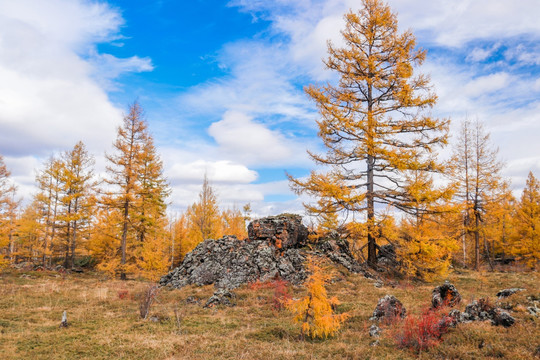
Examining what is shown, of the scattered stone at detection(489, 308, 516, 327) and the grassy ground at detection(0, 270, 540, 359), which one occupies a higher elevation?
the scattered stone at detection(489, 308, 516, 327)

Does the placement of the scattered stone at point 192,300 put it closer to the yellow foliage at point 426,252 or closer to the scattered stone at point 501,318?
the scattered stone at point 501,318

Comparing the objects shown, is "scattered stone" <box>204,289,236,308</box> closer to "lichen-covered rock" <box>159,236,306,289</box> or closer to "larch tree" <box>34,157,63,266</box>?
"lichen-covered rock" <box>159,236,306,289</box>

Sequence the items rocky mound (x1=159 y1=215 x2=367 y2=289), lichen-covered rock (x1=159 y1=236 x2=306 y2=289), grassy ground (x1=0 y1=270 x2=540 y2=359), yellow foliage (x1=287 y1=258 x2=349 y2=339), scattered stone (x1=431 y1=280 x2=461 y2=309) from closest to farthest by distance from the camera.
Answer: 1. grassy ground (x1=0 y1=270 x2=540 y2=359)
2. yellow foliage (x1=287 y1=258 x2=349 y2=339)
3. scattered stone (x1=431 y1=280 x2=461 y2=309)
4. lichen-covered rock (x1=159 y1=236 x2=306 y2=289)
5. rocky mound (x1=159 y1=215 x2=367 y2=289)

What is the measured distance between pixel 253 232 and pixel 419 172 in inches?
415

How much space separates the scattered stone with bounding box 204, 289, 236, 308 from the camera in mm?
12752

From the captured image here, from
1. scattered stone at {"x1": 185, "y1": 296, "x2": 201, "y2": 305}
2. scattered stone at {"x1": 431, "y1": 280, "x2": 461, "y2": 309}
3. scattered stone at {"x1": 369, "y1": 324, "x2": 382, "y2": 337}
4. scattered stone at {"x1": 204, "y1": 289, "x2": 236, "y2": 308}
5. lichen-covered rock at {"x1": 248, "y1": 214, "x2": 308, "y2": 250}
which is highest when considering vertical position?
lichen-covered rock at {"x1": 248, "y1": 214, "x2": 308, "y2": 250}

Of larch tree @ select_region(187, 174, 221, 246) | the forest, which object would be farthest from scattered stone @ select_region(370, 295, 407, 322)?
larch tree @ select_region(187, 174, 221, 246)

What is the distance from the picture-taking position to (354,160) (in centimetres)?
1827

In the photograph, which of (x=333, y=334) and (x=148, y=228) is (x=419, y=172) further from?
(x=148, y=228)

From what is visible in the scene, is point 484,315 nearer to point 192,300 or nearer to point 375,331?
point 375,331

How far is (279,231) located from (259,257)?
A: 2.08m

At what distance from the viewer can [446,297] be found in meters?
10.9

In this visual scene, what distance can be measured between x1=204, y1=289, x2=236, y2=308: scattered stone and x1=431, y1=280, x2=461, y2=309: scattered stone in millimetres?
7735

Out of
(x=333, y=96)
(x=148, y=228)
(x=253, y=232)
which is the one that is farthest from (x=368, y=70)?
(x=148, y=228)
